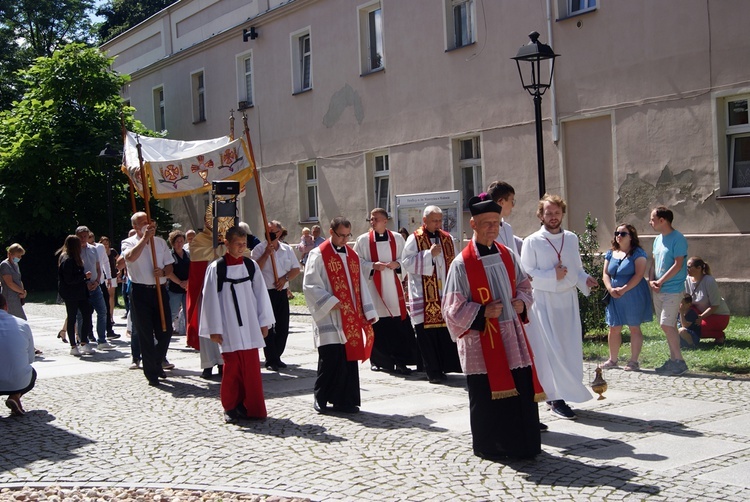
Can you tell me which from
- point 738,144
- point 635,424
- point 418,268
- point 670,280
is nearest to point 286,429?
point 635,424

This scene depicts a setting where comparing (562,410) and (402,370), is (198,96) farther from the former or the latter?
(562,410)

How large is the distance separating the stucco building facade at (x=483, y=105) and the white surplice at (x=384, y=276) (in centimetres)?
608

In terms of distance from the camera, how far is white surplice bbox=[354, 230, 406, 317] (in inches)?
444

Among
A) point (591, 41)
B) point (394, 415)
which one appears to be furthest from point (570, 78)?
point (394, 415)

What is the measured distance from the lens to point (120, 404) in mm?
9555

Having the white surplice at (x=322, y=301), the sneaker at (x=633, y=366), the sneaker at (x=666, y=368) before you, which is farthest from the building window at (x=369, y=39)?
the white surplice at (x=322, y=301)

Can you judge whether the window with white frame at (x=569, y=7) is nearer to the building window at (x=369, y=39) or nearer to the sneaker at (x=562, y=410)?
the building window at (x=369, y=39)

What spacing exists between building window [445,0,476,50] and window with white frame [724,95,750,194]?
20.4 feet

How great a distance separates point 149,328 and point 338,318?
3.28 meters

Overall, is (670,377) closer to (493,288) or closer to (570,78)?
(493,288)

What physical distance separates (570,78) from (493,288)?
11.2 metres

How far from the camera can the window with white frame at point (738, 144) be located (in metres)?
14.6

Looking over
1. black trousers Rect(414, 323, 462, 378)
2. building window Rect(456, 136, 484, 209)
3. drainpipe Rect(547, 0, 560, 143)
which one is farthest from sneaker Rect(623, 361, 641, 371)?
building window Rect(456, 136, 484, 209)

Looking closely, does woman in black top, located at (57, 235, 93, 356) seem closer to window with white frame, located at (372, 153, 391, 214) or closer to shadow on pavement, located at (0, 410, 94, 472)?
shadow on pavement, located at (0, 410, 94, 472)
